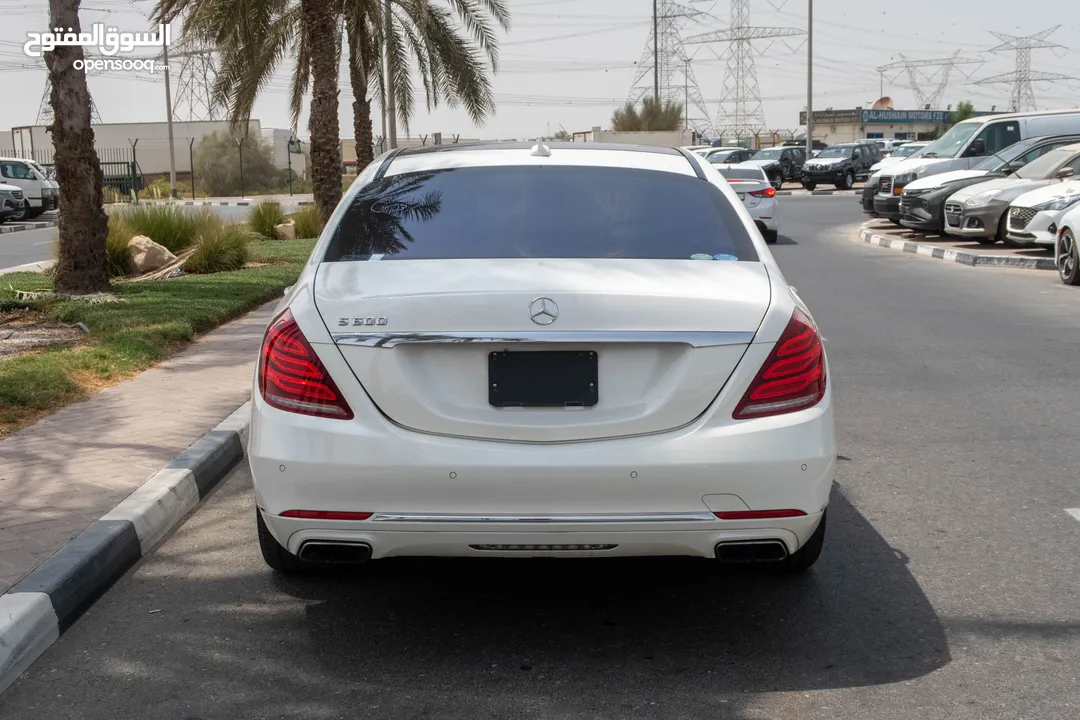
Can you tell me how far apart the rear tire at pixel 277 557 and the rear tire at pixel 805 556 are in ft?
5.89

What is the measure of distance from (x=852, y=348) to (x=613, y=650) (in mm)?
6883

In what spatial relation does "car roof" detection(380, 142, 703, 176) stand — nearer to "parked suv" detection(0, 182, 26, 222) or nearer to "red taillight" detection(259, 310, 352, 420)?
"red taillight" detection(259, 310, 352, 420)

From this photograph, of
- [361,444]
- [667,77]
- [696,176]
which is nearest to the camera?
[361,444]

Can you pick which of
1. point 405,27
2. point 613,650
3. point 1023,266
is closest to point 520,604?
point 613,650

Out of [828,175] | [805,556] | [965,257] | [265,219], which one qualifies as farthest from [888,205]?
[828,175]

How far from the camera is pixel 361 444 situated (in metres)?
3.78

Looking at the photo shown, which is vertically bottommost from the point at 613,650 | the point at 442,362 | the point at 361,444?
the point at 613,650

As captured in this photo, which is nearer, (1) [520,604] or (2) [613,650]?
(2) [613,650]

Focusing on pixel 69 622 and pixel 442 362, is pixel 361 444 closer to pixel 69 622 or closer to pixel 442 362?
pixel 442 362

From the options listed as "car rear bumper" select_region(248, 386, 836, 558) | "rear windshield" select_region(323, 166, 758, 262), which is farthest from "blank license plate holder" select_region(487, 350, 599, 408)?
"rear windshield" select_region(323, 166, 758, 262)

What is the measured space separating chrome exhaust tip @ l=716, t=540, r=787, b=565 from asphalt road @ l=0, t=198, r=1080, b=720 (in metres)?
0.32

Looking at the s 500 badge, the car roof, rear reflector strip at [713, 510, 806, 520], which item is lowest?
rear reflector strip at [713, 510, 806, 520]

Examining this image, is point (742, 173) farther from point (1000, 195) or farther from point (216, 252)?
point (216, 252)

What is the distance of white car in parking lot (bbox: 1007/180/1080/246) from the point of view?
17.5 m
